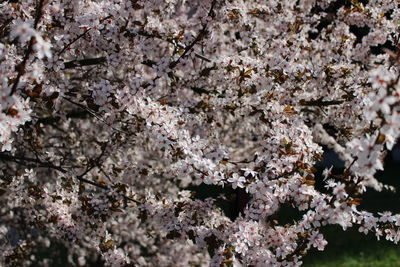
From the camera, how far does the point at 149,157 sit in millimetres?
10789

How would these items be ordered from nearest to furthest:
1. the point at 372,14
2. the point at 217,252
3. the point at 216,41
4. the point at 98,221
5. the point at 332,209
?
the point at 332,209 < the point at 217,252 < the point at 98,221 < the point at 372,14 < the point at 216,41

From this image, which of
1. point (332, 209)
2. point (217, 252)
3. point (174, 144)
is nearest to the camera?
point (332, 209)

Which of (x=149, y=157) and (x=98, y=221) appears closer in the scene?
(x=98, y=221)

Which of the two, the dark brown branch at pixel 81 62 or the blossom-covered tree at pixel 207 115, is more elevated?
the dark brown branch at pixel 81 62

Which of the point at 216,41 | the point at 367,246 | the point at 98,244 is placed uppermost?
the point at 216,41

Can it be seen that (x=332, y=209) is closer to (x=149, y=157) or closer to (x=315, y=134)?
(x=315, y=134)

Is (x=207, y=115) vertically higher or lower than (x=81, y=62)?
lower

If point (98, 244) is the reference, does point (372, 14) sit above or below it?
above

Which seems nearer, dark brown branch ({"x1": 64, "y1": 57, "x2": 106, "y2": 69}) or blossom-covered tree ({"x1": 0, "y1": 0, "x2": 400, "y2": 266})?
blossom-covered tree ({"x1": 0, "y1": 0, "x2": 400, "y2": 266})

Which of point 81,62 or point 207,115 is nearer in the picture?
point 81,62

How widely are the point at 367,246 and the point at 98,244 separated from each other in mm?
7100

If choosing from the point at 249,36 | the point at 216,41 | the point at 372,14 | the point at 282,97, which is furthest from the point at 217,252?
the point at 216,41

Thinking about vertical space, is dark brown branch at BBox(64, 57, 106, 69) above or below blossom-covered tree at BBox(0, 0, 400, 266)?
above

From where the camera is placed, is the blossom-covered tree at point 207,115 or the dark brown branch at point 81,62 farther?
the dark brown branch at point 81,62
